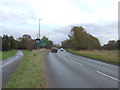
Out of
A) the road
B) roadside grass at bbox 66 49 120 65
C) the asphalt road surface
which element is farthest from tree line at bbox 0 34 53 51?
the road

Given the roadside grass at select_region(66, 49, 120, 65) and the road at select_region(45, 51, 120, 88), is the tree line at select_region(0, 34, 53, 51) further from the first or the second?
the road at select_region(45, 51, 120, 88)

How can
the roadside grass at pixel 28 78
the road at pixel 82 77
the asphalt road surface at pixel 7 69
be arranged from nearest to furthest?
the roadside grass at pixel 28 78, the road at pixel 82 77, the asphalt road surface at pixel 7 69

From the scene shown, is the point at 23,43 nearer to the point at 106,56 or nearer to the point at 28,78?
the point at 106,56

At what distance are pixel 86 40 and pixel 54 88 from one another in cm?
8395

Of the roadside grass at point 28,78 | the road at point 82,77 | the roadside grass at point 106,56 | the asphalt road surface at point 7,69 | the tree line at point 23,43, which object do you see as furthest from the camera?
the tree line at point 23,43

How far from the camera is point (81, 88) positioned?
10.5 metres

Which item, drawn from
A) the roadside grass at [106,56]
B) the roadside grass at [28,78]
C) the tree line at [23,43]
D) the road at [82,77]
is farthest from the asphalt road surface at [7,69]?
the tree line at [23,43]

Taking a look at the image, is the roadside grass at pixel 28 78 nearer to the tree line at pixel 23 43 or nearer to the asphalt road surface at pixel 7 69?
the asphalt road surface at pixel 7 69

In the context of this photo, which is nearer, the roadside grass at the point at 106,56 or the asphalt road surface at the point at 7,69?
the asphalt road surface at the point at 7,69

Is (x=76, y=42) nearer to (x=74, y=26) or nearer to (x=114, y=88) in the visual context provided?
(x=74, y=26)

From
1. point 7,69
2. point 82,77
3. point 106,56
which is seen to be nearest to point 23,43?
point 106,56

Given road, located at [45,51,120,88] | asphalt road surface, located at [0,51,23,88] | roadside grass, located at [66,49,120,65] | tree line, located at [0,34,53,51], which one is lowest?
asphalt road surface, located at [0,51,23,88]

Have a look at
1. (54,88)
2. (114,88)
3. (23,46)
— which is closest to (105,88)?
(114,88)

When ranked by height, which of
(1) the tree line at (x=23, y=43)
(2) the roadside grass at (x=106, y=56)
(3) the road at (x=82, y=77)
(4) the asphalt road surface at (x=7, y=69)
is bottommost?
(4) the asphalt road surface at (x=7, y=69)
